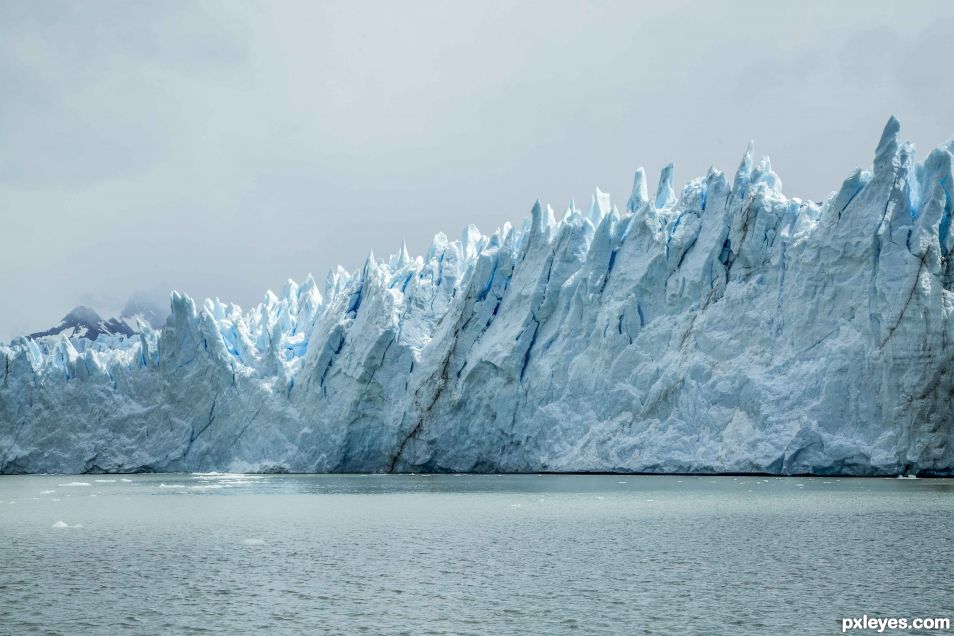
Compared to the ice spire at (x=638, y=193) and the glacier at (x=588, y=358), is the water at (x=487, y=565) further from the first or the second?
the ice spire at (x=638, y=193)

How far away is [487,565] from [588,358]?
2848cm

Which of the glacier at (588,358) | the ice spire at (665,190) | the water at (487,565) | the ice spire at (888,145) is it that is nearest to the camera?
the water at (487,565)

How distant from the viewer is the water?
37.9 feet

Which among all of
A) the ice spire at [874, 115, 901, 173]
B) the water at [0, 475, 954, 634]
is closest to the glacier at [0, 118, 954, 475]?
the ice spire at [874, 115, 901, 173]

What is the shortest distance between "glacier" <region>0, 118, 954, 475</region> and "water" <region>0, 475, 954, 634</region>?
794 cm

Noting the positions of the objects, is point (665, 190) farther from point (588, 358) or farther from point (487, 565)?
point (487, 565)

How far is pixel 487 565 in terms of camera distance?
15766mm

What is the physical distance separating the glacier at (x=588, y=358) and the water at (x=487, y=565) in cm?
794

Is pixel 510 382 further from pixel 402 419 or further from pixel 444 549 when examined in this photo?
pixel 444 549

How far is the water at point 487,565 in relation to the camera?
1154 centimetres

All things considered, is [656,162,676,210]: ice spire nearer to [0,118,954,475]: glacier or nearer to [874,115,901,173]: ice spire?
[0,118,954,475]: glacier

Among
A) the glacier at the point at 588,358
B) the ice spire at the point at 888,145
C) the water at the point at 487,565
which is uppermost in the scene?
the ice spire at the point at 888,145

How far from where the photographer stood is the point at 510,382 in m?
45.5

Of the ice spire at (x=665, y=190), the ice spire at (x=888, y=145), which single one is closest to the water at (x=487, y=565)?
the ice spire at (x=888, y=145)
